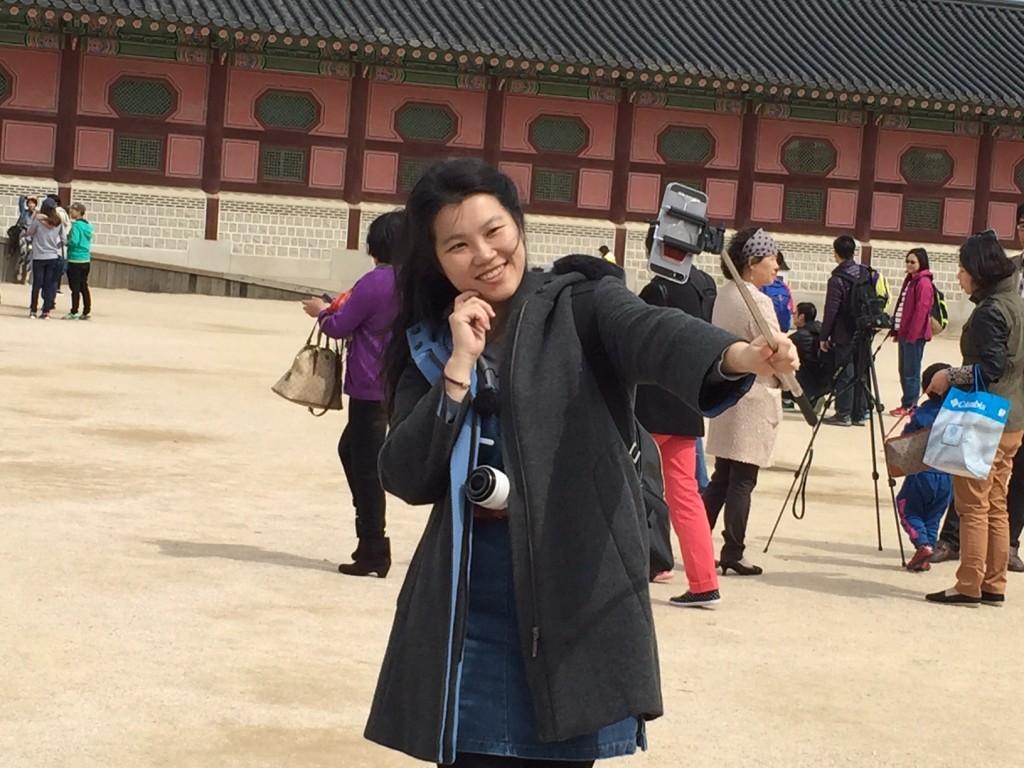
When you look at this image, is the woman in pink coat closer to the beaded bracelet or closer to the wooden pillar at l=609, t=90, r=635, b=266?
the beaded bracelet

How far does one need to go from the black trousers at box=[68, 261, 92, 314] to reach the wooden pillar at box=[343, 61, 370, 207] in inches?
414

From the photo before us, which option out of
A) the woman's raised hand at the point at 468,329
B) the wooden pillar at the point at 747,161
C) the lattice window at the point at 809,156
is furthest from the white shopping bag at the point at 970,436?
the lattice window at the point at 809,156

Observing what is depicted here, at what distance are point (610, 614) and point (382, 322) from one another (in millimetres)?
4288

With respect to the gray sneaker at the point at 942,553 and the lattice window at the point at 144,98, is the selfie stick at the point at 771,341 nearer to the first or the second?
the gray sneaker at the point at 942,553

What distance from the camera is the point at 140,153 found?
29688 mm

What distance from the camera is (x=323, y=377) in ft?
24.9

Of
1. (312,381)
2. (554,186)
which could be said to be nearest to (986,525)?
(312,381)

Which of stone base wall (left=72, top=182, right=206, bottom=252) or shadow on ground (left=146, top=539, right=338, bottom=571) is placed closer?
shadow on ground (left=146, top=539, right=338, bottom=571)

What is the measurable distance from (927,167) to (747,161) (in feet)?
12.5

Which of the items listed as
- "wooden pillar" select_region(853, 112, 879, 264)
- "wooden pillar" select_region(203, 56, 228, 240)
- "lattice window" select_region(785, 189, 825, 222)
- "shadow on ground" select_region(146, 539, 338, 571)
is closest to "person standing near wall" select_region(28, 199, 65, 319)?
"wooden pillar" select_region(203, 56, 228, 240)

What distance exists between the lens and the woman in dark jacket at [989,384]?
7422 mm

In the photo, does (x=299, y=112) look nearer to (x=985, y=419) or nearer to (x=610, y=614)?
(x=985, y=419)

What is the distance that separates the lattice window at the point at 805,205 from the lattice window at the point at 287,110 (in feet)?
29.8

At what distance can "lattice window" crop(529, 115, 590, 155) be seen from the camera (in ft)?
102
